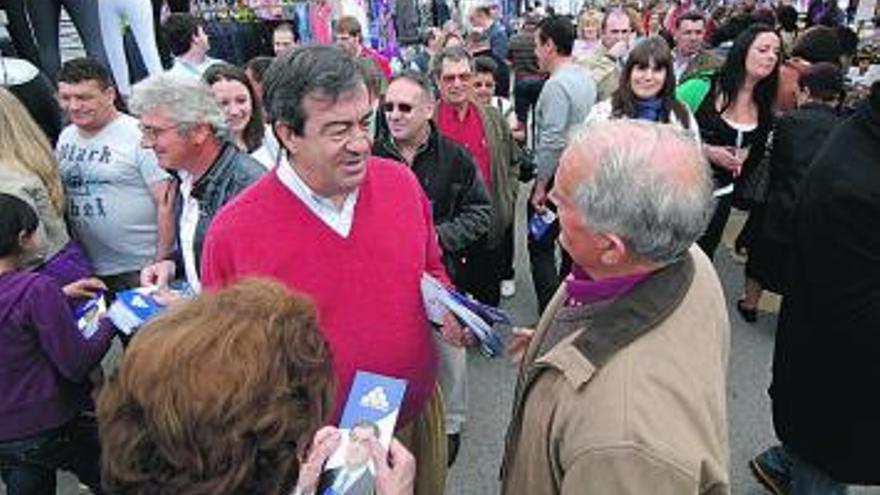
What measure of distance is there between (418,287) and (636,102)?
7.87 feet

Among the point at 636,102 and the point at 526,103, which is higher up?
the point at 636,102

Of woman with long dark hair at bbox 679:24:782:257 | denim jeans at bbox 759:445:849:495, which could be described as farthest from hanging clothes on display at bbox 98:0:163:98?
denim jeans at bbox 759:445:849:495

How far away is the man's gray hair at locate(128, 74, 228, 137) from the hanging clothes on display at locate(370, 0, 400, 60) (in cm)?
569

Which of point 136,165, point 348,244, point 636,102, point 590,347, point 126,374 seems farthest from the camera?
point 636,102

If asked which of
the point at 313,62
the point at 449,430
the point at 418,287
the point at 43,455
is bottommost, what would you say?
the point at 449,430

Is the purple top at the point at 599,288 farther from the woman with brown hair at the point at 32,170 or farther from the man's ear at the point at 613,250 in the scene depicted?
the woman with brown hair at the point at 32,170

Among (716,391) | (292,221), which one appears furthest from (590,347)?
(292,221)

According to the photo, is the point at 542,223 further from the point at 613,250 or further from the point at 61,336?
the point at 613,250

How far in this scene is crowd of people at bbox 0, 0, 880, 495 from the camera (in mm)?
1185

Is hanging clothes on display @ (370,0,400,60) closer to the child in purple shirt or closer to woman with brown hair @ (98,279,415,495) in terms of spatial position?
the child in purple shirt

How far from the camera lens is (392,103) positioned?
336cm

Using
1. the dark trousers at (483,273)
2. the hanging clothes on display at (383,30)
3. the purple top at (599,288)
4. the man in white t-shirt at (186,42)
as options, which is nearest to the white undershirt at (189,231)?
the purple top at (599,288)

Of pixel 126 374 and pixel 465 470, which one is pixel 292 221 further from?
pixel 465 470

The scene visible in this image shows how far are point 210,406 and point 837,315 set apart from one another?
2032 millimetres
